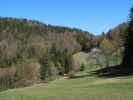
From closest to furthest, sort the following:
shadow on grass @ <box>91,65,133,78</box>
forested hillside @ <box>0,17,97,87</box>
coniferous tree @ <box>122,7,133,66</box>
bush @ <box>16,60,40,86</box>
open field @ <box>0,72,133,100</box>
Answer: open field @ <box>0,72,133,100</box>
shadow on grass @ <box>91,65,133,78</box>
coniferous tree @ <box>122,7,133,66</box>
bush @ <box>16,60,40,86</box>
forested hillside @ <box>0,17,97,87</box>

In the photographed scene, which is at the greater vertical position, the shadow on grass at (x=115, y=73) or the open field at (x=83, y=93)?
the shadow on grass at (x=115, y=73)

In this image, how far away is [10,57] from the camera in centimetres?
15725

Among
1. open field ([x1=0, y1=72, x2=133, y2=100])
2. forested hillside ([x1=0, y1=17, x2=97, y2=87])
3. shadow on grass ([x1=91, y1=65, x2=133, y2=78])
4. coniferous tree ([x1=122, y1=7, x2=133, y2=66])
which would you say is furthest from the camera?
forested hillside ([x1=0, y1=17, x2=97, y2=87])

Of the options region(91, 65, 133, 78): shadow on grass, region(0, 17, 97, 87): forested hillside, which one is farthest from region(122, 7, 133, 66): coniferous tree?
region(0, 17, 97, 87): forested hillside

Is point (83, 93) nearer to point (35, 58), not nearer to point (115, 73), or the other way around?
point (115, 73)

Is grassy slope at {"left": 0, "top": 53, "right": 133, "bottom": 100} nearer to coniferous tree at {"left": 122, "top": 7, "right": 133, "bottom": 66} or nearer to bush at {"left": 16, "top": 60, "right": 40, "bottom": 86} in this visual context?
coniferous tree at {"left": 122, "top": 7, "right": 133, "bottom": 66}

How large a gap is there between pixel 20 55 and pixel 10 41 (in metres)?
40.6

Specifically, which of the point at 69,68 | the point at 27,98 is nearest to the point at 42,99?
the point at 27,98

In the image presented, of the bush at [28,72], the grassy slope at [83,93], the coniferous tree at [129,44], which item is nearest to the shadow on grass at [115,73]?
the coniferous tree at [129,44]

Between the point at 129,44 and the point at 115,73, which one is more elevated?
the point at 129,44

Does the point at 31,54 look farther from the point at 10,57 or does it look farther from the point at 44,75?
the point at 44,75

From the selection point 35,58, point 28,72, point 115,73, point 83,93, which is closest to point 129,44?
point 115,73

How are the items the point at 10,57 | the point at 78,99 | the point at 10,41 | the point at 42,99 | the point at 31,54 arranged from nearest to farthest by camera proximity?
1. the point at 78,99
2. the point at 42,99
3. the point at 10,57
4. the point at 31,54
5. the point at 10,41

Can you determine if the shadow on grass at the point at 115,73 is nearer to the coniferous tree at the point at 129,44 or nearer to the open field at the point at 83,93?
the coniferous tree at the point at 129,44
